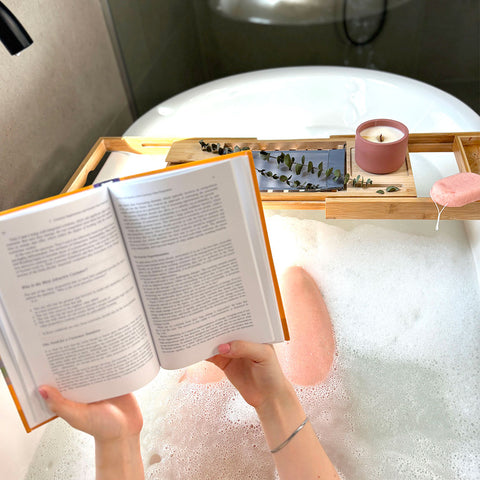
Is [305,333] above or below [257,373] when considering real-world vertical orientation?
below

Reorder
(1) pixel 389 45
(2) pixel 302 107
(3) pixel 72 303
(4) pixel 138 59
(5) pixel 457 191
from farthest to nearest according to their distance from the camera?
(1) pixel 389 45 → (4) pixel 138 59 → (2) pixel 302 107 → (5) pixel 457 191 → (3) pixel 72 303

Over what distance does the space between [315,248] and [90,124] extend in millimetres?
789

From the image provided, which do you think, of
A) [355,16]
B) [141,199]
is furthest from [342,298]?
[355,16]

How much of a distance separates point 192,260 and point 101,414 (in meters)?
0.26

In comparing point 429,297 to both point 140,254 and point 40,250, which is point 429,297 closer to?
point 140,254

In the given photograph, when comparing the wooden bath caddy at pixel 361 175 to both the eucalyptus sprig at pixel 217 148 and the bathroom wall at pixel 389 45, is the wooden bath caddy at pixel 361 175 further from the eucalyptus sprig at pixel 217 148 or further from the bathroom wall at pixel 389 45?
the bathroom wall at pixel 389 45

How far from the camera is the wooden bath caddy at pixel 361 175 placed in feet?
3.28

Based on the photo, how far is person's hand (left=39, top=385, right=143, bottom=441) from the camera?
708mm

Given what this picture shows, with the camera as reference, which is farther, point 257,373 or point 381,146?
point 381,146

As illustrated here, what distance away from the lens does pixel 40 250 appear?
0.63 m

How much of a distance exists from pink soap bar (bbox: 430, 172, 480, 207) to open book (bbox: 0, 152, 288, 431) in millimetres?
407

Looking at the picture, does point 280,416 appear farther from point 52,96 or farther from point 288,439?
point 52,96

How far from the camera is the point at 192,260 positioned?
684 millimetres

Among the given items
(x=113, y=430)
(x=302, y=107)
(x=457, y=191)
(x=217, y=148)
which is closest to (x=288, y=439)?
(x=113, y=430)
